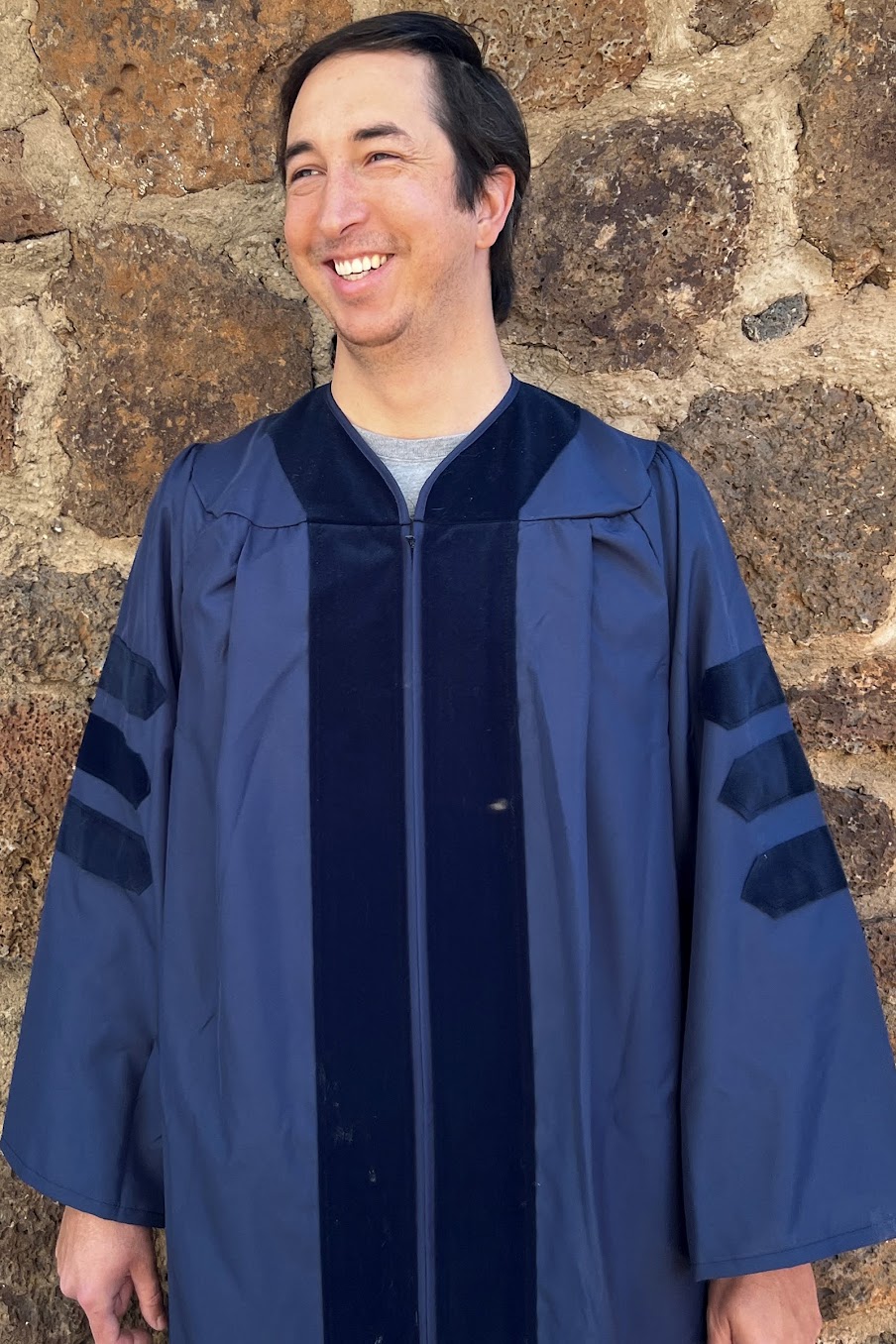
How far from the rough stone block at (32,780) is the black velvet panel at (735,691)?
85 centimetres

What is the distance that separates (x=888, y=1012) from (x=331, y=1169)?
80 centimetres

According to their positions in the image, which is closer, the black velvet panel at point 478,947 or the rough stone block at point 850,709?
the black velvet panel at point 478,947

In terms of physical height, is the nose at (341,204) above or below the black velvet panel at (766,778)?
above

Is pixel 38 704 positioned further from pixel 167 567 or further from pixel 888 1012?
pixel 888 1012

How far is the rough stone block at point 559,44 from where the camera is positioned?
163cm

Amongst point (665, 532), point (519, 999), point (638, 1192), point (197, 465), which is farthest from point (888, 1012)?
point (197, 465)

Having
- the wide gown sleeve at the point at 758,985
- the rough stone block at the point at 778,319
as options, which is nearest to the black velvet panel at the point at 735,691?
the wide gown sleeve at the point at 758,985

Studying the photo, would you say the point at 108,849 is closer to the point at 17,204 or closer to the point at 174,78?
the point at 17,204

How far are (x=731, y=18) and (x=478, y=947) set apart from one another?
1.20 m

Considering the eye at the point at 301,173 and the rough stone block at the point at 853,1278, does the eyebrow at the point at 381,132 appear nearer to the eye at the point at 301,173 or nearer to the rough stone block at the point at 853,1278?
the eye at the point at 301,173

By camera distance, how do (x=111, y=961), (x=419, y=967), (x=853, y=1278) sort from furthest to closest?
1. (x=853, y=1278)
2. (x=111, y=961)
3. (x=419, y=967)

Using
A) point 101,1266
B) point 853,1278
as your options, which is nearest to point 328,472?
point 101,1266

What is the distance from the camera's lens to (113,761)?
1446 mm

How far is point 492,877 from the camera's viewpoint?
1320mm
